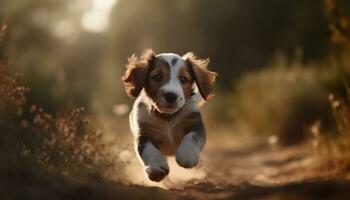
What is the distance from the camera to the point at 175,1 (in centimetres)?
2441

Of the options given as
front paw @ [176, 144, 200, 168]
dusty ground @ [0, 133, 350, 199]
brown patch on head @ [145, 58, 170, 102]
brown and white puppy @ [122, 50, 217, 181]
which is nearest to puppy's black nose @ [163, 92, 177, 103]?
brown and white puppy @ [122, 50, 217, 181]

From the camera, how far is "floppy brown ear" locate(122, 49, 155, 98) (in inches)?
285

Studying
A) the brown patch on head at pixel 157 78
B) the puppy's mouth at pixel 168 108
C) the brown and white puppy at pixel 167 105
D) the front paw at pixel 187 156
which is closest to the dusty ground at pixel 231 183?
the front paw at pixel 187 156

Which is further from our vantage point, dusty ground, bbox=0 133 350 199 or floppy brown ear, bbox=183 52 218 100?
floppy brown ear, bbox=183 52 218 100

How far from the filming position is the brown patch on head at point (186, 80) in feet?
22.8

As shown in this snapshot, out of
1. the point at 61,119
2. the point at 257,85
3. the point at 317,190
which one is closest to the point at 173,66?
the point at 61,119

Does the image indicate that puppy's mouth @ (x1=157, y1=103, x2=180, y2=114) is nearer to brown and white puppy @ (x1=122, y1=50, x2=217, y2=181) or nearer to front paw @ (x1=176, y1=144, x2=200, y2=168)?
brown and white puppy @ (x1=122, y1=50, x2=217, y2=181)

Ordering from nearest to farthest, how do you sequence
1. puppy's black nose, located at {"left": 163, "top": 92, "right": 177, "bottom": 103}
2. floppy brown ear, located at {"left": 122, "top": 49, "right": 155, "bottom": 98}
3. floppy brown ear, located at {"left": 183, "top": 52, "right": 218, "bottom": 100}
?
1. puppy's black nose, located at {"left": 163, "top": 92, "right": 177, "bottom": 103}
2. floppy brown ear, located at {"left": 122, "top": 49, "right": 155, "bottom": 98}
3. floppy brown ear, located at {"left": 183, "top": 52, "right": 218, "bottom": 100}

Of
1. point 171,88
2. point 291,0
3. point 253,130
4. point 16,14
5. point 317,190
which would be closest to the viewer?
point 317,190

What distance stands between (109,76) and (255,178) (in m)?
14.0

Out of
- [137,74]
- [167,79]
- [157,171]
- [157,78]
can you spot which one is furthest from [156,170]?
[137,74]

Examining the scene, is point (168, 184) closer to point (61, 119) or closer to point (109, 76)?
point (61, 119)

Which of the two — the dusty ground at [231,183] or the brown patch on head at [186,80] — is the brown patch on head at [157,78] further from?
the dusty ground at [231,183]

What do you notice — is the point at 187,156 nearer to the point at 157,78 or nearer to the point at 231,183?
the point at 157,78
